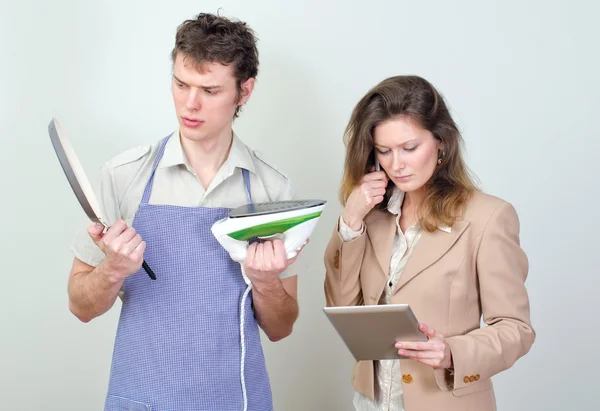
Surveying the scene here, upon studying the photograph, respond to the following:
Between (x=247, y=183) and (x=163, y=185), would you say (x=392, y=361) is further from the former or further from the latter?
(x=163, y=185)

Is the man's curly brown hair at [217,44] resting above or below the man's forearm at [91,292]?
above

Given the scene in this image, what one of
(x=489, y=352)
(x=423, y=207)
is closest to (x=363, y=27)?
(x=423, y=207)

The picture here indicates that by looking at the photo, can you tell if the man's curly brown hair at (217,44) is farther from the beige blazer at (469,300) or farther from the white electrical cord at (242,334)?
the beige blazer at (469,300)

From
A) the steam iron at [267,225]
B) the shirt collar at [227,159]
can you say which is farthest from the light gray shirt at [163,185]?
the steam iron at [267,225]

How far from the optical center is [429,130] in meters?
1.95

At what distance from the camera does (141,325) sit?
184cm

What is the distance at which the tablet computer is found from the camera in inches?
65.9

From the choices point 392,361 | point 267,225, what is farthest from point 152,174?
point 392,361

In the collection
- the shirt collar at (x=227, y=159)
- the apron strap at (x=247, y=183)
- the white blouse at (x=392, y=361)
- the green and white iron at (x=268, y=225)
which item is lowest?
the white blouse at (x=392, y=361)

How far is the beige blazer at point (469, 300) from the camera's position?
182cm

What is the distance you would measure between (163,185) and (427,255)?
645 mm

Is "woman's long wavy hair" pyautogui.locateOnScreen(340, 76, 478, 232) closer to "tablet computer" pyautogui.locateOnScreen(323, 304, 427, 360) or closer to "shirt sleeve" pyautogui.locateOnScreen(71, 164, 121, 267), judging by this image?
"tablet computer" pyautogui.locateOnScreen(323, 304, 427, 360)

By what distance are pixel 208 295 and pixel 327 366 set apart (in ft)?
3.20

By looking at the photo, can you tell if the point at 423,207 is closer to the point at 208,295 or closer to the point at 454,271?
the point at 454,271
